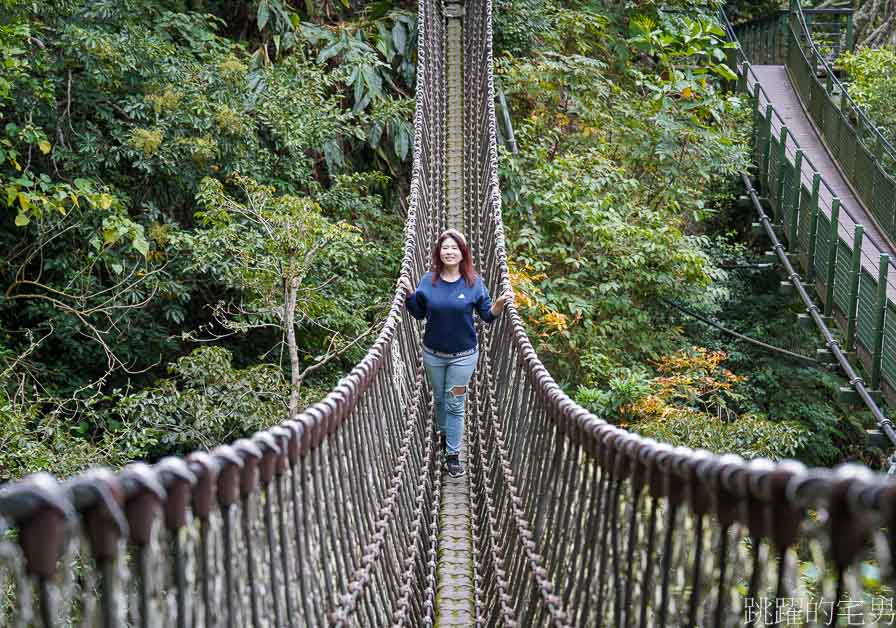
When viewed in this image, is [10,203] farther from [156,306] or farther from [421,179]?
[421,179]

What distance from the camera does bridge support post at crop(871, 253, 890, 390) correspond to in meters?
5.75

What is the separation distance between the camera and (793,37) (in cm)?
1116

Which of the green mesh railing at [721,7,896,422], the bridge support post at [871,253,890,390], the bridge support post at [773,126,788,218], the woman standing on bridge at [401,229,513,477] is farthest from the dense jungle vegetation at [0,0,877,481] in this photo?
the woman standing on bridge at [401,229,513,477]

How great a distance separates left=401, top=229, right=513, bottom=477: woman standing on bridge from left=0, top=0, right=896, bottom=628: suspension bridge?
12 cm

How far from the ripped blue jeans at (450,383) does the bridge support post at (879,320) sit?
3.53m

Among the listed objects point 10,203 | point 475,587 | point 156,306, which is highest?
point 10,203

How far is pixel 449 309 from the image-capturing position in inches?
127

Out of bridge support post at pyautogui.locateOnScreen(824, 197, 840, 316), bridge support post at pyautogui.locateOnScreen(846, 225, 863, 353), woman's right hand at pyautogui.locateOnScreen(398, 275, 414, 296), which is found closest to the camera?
woman's right hand at pyautogui.locateOnScreen(398, 275, 414, 296)

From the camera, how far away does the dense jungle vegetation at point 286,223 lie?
18.1 ft

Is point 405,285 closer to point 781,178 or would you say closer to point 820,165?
point 781,178

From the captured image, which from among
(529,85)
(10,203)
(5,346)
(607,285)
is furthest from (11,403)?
(529,85)

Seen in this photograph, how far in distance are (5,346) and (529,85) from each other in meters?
4.75

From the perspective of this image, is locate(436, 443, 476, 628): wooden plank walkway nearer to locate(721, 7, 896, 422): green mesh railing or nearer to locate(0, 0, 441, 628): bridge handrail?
locate(0, 0, 441, 628): bridge handrail

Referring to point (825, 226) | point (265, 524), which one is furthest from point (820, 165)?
point (265, 524)
